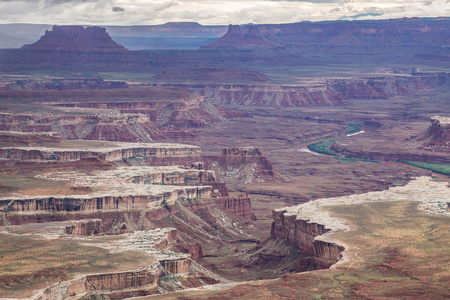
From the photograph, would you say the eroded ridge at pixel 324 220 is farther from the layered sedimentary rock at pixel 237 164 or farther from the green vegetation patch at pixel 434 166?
the green vegetation patch at pixel 434 166

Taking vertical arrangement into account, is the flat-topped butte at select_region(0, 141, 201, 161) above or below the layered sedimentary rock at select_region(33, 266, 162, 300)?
below

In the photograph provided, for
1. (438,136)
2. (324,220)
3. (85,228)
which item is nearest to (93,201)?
(85,228)

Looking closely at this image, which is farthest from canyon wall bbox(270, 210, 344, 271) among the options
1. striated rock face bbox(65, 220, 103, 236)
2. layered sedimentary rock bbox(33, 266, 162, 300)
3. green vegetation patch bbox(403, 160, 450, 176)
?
green vegetation patch bbox(403, 160, 450, 176)

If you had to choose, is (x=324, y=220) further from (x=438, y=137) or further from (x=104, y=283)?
(x=438, y=137)

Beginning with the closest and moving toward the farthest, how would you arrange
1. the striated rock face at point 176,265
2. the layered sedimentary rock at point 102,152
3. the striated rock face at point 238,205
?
the striated rock face at point 176,265, the striated rock face at point 238,205, the layered sedimentary rock at point 102,152

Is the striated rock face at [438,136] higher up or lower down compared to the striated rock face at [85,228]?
lower down

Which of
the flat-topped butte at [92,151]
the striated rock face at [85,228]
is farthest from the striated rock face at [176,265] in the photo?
the flat-topped butte at [92,151]

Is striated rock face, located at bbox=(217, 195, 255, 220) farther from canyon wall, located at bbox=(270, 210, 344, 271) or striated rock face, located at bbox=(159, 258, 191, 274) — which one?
striated rock face, located at bbox=(159, 258, 191, 274)

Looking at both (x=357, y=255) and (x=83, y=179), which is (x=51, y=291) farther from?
(x=83, y=179)
